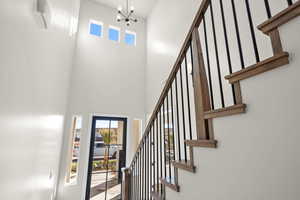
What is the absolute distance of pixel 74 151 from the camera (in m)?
4.21

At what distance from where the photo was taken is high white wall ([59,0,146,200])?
170 inches

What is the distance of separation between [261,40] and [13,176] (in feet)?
8.62

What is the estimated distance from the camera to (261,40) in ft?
5.82

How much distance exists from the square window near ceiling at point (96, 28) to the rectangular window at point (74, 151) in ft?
9.50

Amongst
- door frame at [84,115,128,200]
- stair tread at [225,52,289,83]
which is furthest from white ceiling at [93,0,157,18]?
stair tread at [225,52,289,83]

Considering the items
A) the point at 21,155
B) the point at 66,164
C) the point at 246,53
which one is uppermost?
the point at 246,53

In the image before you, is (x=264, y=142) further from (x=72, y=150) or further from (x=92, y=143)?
(x=72, y=150)

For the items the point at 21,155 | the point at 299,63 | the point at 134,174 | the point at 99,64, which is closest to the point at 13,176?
the point at 21,155

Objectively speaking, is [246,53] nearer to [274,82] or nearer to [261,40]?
[261,40]

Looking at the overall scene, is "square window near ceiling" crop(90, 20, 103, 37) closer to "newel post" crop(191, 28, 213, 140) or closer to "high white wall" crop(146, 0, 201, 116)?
"high white wall" crop(146, 0, 201, 116)

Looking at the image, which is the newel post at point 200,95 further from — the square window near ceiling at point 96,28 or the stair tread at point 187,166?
the square window near ceiling at point 96,28

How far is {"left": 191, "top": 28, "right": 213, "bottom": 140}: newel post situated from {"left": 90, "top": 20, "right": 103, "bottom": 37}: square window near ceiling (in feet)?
15.6

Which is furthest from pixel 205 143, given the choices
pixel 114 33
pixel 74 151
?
pixel 114 33

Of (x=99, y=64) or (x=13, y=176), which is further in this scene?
(x=99, y=64)
